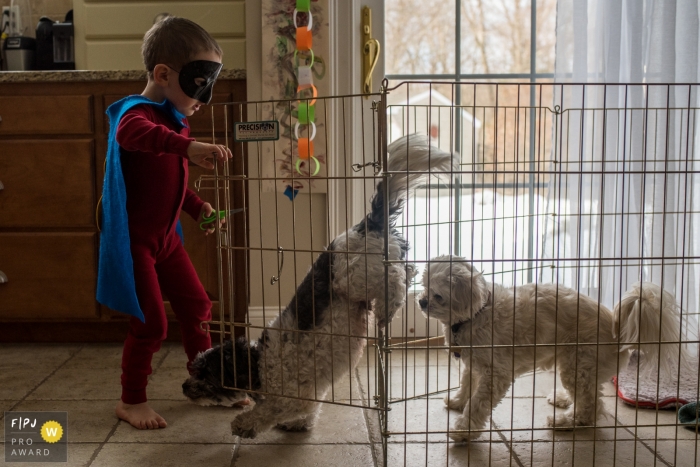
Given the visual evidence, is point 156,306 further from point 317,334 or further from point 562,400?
point 562,400

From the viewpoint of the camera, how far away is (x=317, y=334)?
1656 mm

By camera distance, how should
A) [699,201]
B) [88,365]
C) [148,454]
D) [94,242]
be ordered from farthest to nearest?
[94,242]
[88,365]
[699,201]
[148,454]

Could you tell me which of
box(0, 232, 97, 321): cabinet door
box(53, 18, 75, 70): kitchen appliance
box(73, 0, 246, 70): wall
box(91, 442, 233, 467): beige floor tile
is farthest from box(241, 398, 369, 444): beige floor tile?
box(53, 18, 75, 70): kitchen appliance

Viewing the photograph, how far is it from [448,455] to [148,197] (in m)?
1.07

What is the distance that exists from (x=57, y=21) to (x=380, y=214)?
2330 mm

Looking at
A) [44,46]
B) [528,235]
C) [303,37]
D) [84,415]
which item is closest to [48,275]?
[84,415]

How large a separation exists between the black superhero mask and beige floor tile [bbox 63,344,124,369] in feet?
3.70

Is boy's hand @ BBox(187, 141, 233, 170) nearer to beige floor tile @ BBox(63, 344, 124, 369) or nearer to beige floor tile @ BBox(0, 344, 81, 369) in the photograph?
beige floor tile @ BBox(63, 344, 124, 369)

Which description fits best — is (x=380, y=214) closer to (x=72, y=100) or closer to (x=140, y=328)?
(x=140, y=328)

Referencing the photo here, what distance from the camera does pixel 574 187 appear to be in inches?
92.4

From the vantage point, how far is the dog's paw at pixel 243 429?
1.70 m

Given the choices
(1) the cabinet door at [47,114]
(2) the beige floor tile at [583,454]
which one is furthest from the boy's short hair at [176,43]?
(2) the beige floor tile at [583,454]

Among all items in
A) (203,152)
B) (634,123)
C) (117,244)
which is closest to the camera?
(203,152)

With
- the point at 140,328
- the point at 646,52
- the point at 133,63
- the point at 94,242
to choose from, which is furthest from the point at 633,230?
the point at 133,63
